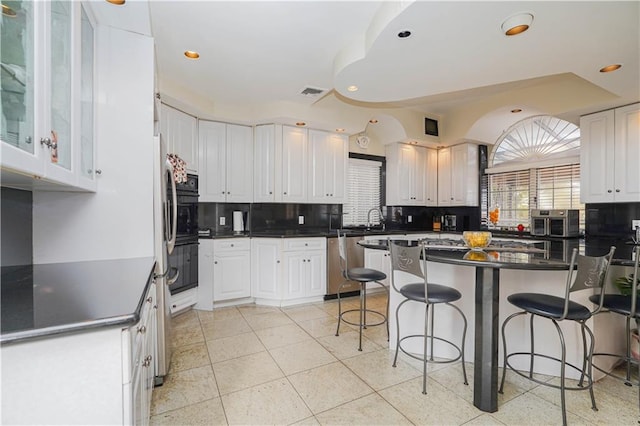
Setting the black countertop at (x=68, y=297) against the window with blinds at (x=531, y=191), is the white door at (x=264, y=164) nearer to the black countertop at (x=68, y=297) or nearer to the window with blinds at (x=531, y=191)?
the black countertop at (x=68, y=297)

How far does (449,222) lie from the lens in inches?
221

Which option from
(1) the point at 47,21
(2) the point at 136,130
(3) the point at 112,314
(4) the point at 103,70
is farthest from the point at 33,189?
(3) the point at 112,314

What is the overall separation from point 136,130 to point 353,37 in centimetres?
186

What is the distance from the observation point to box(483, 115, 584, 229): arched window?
423cm

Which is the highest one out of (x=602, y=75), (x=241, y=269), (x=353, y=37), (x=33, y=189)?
(x=353, y=37)

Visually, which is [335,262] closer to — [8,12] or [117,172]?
[117,172]

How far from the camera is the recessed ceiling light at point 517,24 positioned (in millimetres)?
1787

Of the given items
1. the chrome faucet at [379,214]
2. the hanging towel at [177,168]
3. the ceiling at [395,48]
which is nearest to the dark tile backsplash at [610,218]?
the ceiling at [395,48]

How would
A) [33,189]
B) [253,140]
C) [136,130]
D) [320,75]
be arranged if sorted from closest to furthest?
1. [33,189]
2. [136,130]
3. [320,75]
4. [253,140]

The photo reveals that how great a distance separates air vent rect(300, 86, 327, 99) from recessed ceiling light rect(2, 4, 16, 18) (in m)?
2.82

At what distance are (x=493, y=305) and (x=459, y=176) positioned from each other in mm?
3880

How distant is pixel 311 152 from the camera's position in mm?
4352

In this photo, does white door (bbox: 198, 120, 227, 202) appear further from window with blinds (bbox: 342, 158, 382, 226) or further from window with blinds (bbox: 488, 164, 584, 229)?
window with blinds (bbox: 488, 164, 584, 229)

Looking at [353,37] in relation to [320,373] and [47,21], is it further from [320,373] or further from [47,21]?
[320,373]
